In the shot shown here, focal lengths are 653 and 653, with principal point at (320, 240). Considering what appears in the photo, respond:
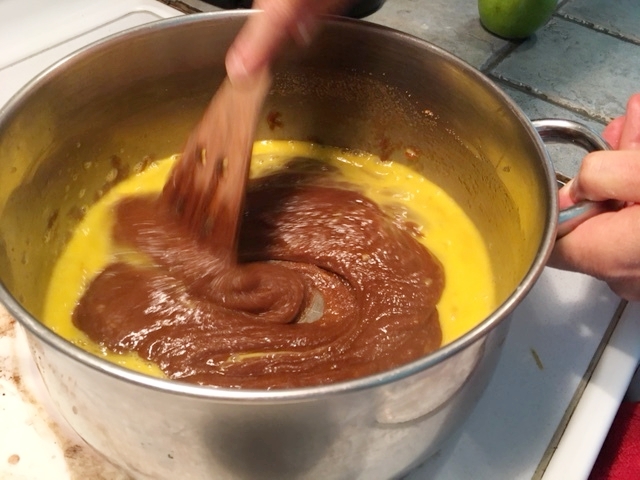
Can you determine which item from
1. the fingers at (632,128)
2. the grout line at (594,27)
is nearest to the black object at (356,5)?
the grout line at (594,27)

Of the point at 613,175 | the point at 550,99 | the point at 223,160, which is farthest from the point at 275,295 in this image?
the point at 550,99

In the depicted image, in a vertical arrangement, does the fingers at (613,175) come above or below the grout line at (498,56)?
above

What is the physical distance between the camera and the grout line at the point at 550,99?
1.13m

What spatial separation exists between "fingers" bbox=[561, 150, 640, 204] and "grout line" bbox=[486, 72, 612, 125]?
537 mm

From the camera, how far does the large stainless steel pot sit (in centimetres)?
51

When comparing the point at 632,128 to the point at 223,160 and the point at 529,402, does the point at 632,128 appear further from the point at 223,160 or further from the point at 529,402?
the point at 223,160

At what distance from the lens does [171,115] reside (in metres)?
1.07

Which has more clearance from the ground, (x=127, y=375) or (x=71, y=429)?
(x=127, y=375)

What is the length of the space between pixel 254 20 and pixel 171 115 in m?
0.36

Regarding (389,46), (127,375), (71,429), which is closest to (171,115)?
(389,46)

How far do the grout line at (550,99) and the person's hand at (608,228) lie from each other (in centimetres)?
50

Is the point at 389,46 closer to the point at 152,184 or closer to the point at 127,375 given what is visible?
the point at 152,184

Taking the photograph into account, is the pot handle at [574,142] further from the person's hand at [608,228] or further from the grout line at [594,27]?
the grout line at [594,27]

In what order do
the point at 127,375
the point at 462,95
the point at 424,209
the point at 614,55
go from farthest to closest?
the point at 614,55, the point at 424,209, the point at 462,95, the point at 127,375
